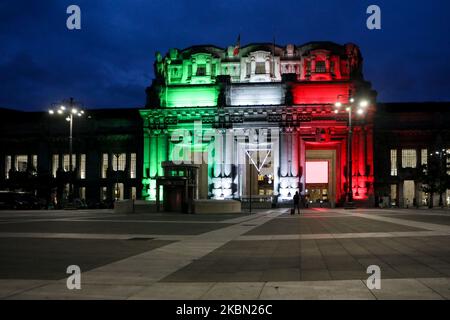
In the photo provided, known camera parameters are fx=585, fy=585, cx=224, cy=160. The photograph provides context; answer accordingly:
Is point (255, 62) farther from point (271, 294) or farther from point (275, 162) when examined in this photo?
point (271, 294)

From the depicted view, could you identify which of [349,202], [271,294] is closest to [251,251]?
[271,294]

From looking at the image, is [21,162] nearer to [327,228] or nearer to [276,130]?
[276,130]

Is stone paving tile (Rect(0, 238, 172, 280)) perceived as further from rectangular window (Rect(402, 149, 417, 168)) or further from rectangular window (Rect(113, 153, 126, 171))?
rectangular window (Rect(113, 153, 126, 171))

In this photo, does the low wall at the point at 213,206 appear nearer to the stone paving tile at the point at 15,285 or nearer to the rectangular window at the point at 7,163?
the stone paving tile at the point at 15,285

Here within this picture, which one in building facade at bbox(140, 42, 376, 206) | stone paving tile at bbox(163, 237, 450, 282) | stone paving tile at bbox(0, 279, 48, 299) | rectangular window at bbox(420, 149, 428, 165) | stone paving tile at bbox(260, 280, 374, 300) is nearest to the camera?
stone paving tile at bbox(260, 280, 374, 300)

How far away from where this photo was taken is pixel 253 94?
296ft

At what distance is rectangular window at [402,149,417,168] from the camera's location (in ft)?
290

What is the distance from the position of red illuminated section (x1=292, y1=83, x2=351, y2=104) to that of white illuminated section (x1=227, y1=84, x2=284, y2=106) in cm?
296

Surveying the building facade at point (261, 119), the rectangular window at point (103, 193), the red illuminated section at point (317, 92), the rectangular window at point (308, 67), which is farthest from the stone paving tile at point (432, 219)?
the rectangular window at point (103, 193)

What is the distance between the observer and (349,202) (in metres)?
63.9

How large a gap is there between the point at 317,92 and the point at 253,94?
976cm

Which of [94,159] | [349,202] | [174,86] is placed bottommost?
[349,202]

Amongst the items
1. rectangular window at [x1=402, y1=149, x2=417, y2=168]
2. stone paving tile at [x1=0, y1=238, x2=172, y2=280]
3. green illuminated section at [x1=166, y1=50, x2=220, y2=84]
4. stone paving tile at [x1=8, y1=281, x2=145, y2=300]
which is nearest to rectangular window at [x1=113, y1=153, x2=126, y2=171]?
green illuminated section at [x1=166, y1=50, x2=220, y2=84]
